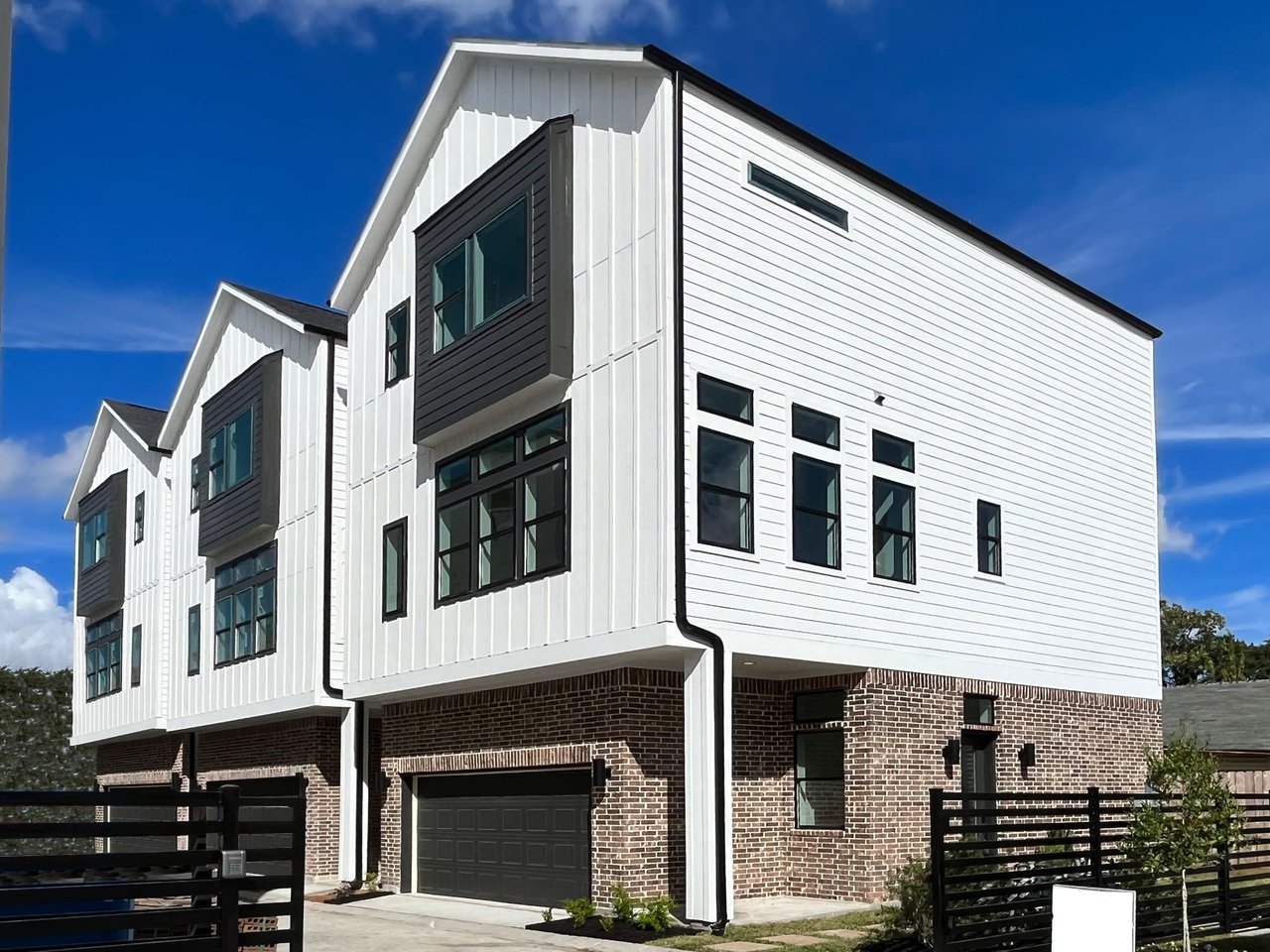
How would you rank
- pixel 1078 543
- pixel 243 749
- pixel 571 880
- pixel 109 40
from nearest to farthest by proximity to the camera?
pixel 109 40
pixel 571 880
pixel 1078 543
pixel 243 749

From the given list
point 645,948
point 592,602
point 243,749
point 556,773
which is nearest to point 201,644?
point 243,749

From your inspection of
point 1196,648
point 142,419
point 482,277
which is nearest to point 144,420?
point 142,419

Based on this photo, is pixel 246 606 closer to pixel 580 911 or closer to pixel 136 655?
pixel 136 655

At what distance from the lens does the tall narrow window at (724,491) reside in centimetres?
1627

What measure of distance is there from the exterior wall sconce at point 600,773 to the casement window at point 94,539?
2153 centimetres

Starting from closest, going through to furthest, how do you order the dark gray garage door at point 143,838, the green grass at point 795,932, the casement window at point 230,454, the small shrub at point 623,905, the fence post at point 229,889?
the fence post at point 229,889, the green grass at point 795,932, the small shrub at point 623,905, the casement window at point 230,454, the dark gray garage door at point 143,838

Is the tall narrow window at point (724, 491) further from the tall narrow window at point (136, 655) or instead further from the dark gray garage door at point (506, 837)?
the tall narrow window at point (136, 655)

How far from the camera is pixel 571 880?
18.3m

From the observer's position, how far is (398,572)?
853 inches

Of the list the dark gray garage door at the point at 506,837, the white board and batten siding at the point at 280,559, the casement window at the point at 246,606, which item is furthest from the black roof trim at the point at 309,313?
the dark gray garage door at the point at 506,837

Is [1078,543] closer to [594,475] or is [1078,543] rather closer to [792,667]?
[792,667]

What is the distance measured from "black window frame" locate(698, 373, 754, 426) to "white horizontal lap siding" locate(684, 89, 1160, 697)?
12 centimetres

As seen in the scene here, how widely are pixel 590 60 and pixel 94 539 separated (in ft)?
80.4

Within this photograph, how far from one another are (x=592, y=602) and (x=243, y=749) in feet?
46.7
